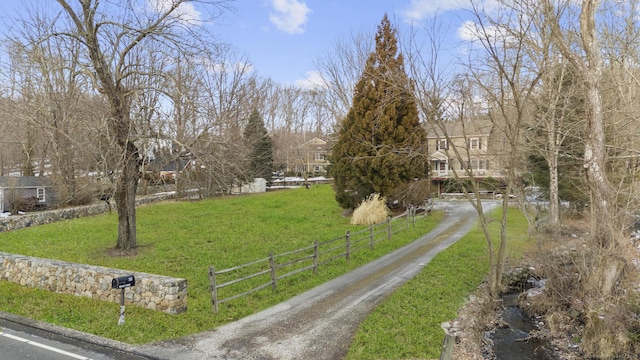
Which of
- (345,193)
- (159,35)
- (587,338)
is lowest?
(587,338)

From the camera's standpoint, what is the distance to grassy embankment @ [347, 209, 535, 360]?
7355 mm

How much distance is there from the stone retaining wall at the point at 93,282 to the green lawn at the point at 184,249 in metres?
0.21

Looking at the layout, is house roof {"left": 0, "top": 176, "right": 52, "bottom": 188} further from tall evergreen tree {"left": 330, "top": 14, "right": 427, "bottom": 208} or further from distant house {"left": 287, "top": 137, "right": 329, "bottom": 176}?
distant house {"left": 287, "top": 137, "right": 329, "bottom": 176}

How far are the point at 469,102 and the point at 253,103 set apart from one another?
30.8 metres

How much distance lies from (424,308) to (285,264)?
3493 mm

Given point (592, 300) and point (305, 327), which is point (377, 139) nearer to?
point (592, 300)

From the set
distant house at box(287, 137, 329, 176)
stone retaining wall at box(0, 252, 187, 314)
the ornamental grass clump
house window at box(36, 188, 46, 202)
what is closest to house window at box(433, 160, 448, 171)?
distant house at box(287, 137, 329, 176)

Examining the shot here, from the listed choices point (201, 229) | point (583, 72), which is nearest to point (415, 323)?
point (583, 72)

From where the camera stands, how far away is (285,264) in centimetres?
1030

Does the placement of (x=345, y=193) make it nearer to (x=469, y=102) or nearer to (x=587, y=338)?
(x=469, y=102)

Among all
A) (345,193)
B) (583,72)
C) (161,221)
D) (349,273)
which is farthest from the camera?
(345,193)

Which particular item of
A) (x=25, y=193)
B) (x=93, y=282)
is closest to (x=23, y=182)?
(x=25, y=193)

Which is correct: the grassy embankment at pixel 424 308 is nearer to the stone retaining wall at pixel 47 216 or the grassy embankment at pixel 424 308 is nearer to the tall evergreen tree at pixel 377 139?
the tall evergreen tree at pixel 377 139

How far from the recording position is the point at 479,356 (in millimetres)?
7539
